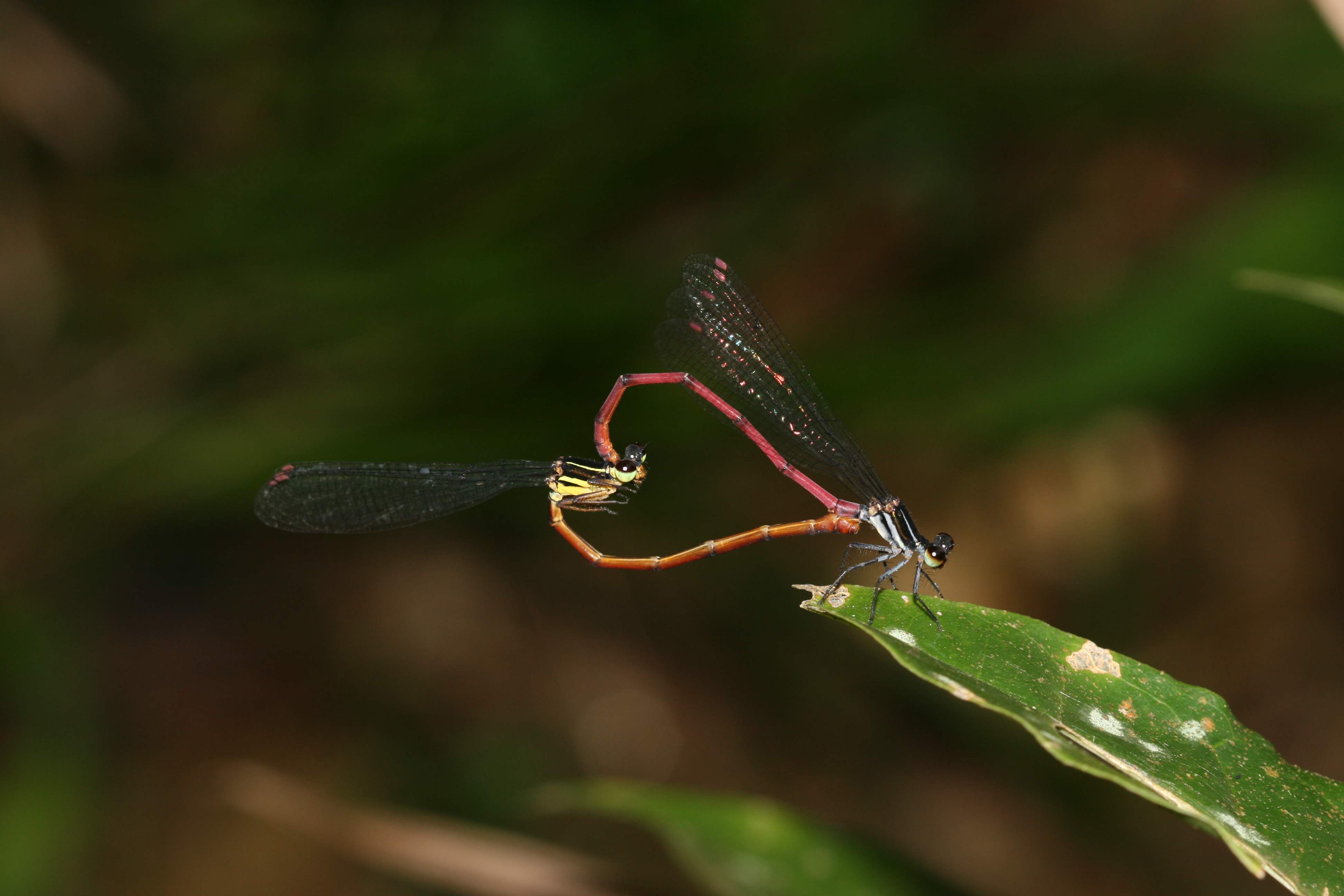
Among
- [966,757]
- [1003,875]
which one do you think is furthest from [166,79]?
[1003,875]

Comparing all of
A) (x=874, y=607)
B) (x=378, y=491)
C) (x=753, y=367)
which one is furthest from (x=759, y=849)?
(x=378, y=491)

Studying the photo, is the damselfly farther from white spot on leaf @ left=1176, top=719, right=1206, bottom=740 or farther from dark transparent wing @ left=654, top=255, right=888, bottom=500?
white spot on leaf @ left=1176, top=719, right=1206, bottom=740

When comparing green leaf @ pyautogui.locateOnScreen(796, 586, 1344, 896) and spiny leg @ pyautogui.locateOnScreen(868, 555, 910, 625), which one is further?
spiny leg @ pyautogui.locateOnScreen(868, 555, 910, 625)

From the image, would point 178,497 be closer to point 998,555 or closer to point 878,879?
point 878,879

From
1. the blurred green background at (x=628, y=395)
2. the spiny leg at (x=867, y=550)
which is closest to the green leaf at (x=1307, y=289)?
the spiny leg at (x=867, y=550)

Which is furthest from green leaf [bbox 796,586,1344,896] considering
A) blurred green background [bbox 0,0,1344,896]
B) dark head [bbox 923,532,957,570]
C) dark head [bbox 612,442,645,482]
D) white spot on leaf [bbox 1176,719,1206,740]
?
blurred green background [bbox 0,0,1344,896]

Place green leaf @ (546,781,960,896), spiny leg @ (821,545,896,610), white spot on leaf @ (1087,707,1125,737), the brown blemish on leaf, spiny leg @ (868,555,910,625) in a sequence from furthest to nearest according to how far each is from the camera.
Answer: spiny leg @ (821,545,896,610) → green leaf @ (546,781,960,896) → spiny leg @ (868,555,910,625) → the brown blemish on leaf → white spot on leaf @ (1087,707,1125,737)
